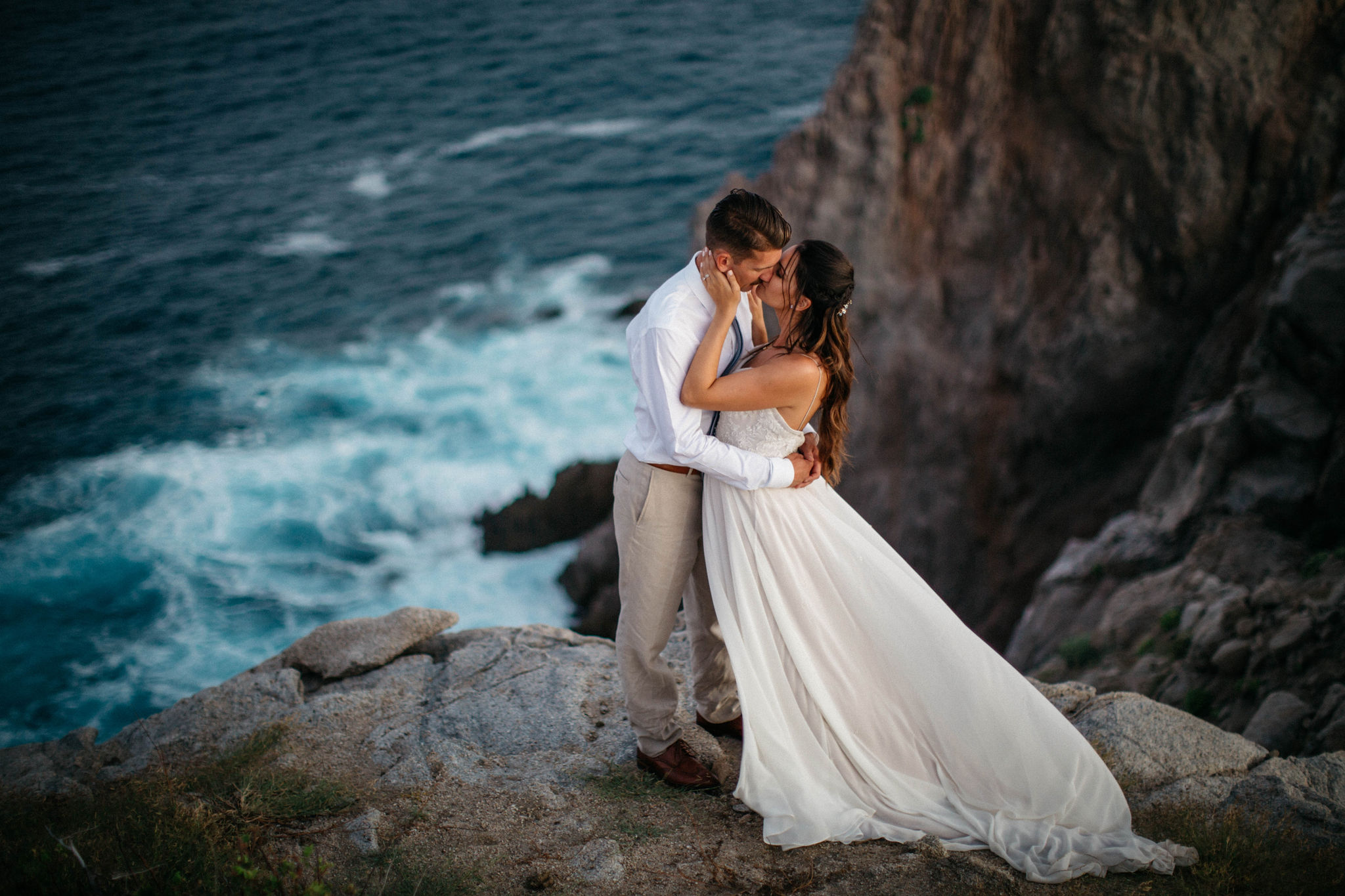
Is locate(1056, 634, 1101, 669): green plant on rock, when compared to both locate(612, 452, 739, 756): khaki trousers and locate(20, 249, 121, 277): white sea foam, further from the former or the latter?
locate(20, 249, 121, 277): white sea foam

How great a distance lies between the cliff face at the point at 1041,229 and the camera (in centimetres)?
1084

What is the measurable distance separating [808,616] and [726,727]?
3.40 feet

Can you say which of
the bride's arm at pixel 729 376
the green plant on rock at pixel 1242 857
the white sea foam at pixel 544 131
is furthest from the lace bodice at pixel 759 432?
the white sea foam at pixel 544 131

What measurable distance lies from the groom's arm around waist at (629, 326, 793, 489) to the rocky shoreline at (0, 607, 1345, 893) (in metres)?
1.63

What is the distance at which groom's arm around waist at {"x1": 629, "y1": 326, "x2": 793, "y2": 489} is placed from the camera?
136 inches

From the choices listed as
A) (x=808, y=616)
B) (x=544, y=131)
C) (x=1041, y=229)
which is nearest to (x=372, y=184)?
(x=544, y=131)

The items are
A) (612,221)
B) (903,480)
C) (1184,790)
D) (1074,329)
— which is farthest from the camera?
(612,221)

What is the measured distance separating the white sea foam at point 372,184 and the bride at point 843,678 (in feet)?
82.6

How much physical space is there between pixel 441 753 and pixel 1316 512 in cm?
789

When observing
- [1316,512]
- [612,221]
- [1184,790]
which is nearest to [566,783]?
[1184,790]

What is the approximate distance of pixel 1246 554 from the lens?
25.5 ft

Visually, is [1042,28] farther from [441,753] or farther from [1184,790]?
[441,753]

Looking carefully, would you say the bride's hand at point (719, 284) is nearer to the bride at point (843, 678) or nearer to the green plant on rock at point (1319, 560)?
the bride at point (843, 678)

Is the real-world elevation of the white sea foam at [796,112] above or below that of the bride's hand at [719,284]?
above
